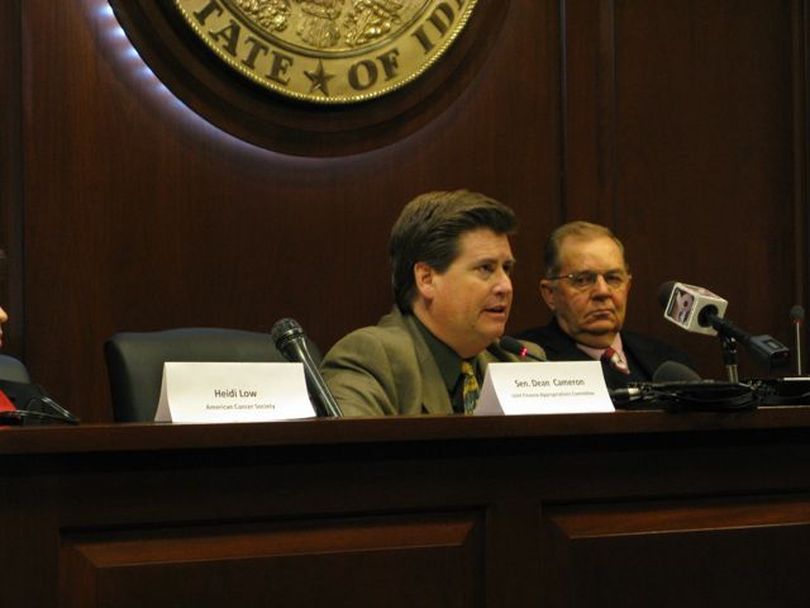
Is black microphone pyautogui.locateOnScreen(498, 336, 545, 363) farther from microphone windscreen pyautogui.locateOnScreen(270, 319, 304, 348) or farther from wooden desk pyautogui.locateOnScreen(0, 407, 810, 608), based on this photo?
wooden desk pyautogui.locateOnScreen(0, 407, 810, 608)

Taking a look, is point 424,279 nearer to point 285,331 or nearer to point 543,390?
point 285,331

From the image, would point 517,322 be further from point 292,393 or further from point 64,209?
point 292,393

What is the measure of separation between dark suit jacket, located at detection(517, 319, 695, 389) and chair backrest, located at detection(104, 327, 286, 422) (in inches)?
38.4

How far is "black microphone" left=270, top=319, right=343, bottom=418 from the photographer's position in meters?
1.98

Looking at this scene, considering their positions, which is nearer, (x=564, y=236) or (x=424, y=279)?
(x=424, y=279)

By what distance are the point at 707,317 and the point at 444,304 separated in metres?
0.62

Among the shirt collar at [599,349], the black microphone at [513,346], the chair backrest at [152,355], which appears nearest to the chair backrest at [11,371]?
the chair backrest at [152,355]

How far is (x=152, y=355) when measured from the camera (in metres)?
2.61

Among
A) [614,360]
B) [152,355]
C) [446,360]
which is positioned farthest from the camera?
[614,360]

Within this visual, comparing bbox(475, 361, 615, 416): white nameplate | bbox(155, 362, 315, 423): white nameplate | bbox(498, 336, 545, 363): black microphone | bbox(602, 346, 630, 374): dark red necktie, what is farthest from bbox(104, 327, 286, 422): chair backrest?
bbox(602, 346, 630, 374): dark red necktie

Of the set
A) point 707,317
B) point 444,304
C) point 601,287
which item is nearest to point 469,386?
point 444,304

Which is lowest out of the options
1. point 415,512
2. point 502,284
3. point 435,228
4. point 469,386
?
point 415,512

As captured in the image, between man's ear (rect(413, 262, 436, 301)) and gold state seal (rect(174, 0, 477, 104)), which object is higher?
gold state seal (rect(174, 0, 477, 104))

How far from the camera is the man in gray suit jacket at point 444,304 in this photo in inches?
109
